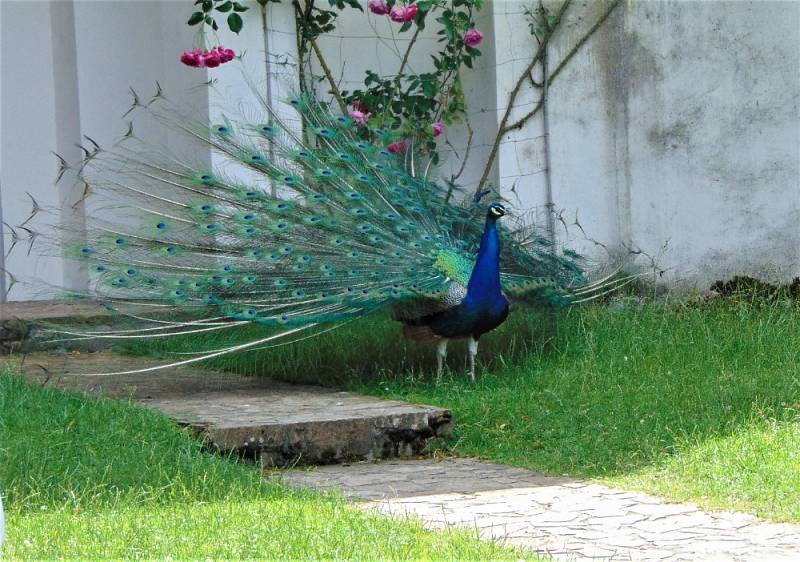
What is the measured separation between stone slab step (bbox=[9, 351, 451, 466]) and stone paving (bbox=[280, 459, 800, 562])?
95mm

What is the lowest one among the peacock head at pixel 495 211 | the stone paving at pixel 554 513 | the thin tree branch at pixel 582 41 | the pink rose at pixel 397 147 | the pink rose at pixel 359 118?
the stone paving at pixel 554 513

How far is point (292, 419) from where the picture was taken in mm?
5191

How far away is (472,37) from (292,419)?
4194 millimetres

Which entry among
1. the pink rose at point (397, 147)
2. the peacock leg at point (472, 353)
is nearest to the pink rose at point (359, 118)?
the pink rose at point (397, 147)

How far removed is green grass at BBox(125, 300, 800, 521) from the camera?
471 centimetres

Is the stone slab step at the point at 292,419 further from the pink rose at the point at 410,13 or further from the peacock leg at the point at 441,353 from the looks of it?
the pink rose at the point at 410,13

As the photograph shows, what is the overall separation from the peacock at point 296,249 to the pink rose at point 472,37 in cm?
217

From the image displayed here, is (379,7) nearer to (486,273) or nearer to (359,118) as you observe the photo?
(359,118)

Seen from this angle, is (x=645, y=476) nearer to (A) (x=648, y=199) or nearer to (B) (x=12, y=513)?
(B) (x=12, y=513)

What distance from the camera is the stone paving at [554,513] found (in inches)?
146

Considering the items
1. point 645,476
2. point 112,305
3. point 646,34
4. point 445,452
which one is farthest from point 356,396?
point 646,34

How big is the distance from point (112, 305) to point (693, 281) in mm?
4521

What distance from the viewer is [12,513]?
398cm

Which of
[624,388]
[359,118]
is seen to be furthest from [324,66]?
[624,388]
